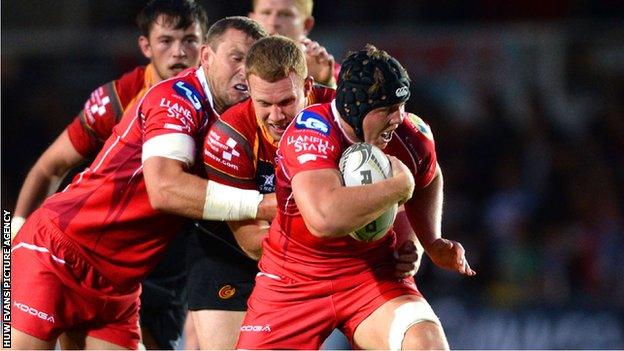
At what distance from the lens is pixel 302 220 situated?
4.72m

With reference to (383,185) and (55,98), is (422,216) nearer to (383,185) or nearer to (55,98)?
(383,185)

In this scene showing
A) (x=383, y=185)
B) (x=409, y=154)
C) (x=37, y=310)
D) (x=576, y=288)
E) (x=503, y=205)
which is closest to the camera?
(x=383, y=185)

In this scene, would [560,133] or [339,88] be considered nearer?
[339,88]

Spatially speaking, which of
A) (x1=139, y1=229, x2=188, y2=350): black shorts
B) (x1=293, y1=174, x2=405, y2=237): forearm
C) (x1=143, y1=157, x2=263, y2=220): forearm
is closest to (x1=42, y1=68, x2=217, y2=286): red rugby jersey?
(x1=143, y1=157, x2=263, y2=220): forearm

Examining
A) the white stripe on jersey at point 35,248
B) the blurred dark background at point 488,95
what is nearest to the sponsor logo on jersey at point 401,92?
the white stripe on jersey at point 35,248

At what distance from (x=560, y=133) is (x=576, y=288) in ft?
5.17

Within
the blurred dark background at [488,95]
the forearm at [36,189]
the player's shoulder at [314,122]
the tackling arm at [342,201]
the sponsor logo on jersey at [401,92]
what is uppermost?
the sponsor logo on jersey at [401,92]

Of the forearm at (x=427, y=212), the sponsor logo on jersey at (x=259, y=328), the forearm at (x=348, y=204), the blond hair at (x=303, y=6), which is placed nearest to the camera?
the forearm at (x=348, y=204)

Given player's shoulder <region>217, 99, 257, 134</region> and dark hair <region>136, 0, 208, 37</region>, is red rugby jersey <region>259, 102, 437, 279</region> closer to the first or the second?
player's shoulder <region>217, 99, 257, 134</region>

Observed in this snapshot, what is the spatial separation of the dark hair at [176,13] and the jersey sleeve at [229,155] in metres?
1.16

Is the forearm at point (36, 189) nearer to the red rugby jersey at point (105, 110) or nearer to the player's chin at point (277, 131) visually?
the red rugby jersey at point (105, 110)

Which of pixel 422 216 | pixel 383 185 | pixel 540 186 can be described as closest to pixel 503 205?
pixel 540 186

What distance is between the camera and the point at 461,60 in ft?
33.7

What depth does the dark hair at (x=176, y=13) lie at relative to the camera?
6148mm
